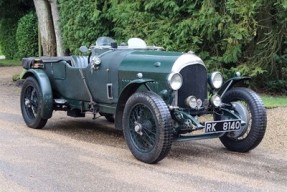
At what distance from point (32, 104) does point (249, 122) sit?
3.93m

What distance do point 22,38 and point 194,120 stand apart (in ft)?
63.7

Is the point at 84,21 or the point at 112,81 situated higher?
the point at 84,21

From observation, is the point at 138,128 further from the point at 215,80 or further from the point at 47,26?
the point at 47,26

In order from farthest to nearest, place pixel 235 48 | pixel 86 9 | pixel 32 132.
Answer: pixel 86 9
pixel 235 48
pixel 32 132

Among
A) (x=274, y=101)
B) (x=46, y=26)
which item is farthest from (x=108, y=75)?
(x=46, y=26)

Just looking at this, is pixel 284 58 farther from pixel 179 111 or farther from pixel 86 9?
pixel 179 111

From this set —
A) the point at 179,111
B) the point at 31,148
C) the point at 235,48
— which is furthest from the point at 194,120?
the point at 235,48

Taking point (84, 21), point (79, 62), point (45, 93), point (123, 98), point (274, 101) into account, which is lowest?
point (274, 101)

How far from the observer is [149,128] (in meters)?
6.84

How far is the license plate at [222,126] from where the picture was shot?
687 cm

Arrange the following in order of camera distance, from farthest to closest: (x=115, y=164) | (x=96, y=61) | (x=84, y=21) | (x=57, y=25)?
(x=57, y=25) → (x=84, y=21) → (x=96, y=61) → (x=115, y=164)

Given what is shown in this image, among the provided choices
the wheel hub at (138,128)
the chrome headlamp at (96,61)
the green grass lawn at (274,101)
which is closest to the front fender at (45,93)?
the chrome headlamp at (96,61)

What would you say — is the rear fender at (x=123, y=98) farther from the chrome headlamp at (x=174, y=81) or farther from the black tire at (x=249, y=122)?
the black tire at (x=249, y=122)

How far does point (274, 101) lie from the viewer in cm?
1199
